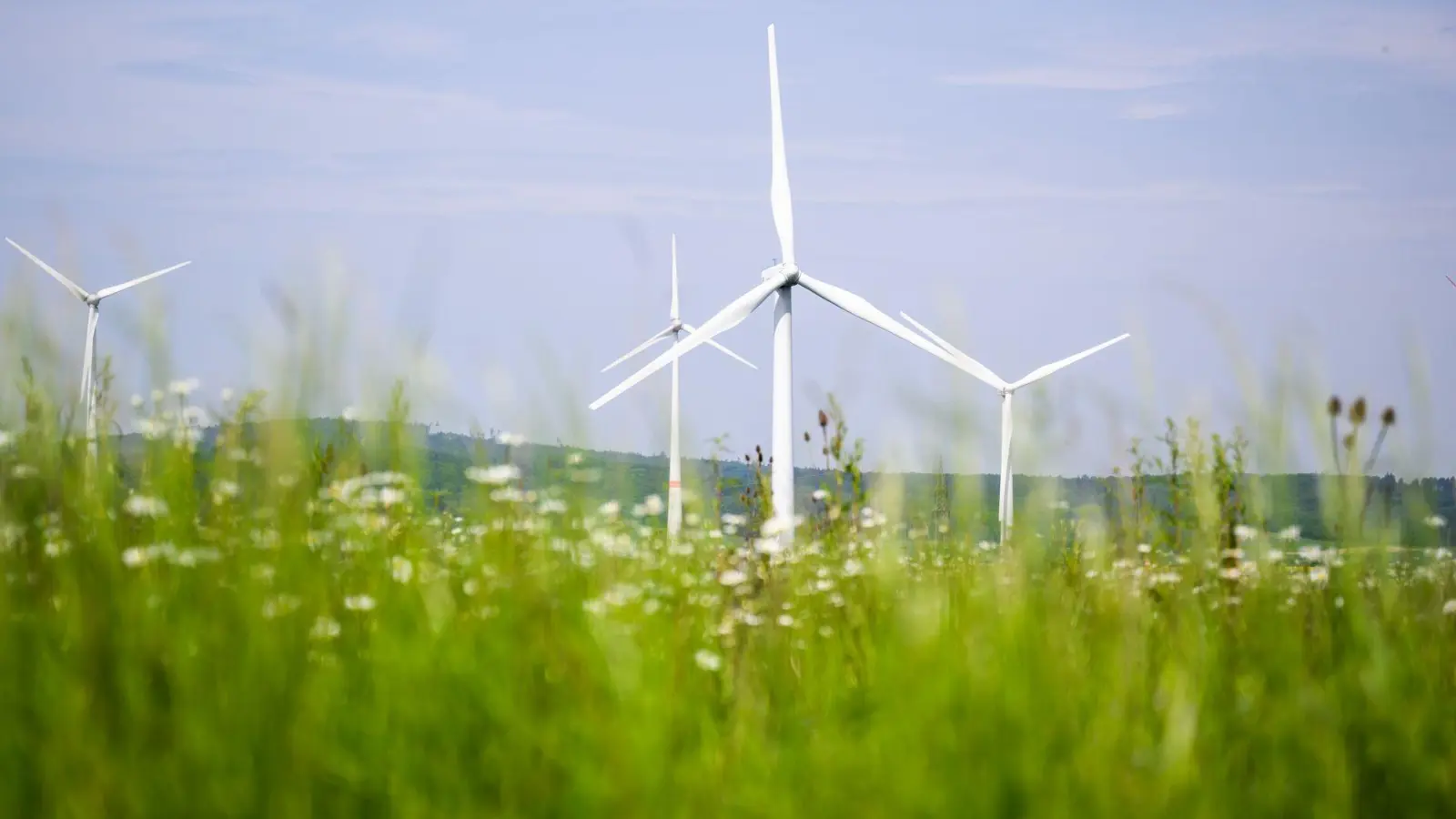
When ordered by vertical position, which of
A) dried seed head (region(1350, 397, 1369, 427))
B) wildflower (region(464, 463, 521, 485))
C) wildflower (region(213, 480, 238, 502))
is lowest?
wildflower (region(213, 480, 238, 502))

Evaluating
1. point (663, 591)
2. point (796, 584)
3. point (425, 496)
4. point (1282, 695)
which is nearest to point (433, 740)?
point (663, 591)

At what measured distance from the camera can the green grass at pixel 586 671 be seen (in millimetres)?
4359

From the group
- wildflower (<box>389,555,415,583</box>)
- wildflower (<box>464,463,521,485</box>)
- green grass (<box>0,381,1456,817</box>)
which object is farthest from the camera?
wildflower (<box>464,463,521,485</box>)

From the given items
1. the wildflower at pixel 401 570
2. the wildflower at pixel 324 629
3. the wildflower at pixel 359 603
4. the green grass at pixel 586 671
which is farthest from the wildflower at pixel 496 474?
the wildflower at pixel 324 629

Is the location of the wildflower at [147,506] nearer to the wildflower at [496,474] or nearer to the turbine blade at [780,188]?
the wildflower at [496,474]

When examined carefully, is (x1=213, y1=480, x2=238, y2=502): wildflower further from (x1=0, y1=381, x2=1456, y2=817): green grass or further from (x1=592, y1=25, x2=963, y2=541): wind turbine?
(x1=592, y1=25, x2=963, y2=541): wind turbine

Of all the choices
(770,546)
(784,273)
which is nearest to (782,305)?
(784,273)

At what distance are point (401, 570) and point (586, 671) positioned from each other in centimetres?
123

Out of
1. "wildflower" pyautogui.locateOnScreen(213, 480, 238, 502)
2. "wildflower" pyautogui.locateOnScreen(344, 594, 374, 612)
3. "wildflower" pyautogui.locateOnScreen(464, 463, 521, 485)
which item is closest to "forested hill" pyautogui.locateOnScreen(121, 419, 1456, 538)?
"wildflower" pyautogui.locateOnScreen(464, 463, 521, 485)

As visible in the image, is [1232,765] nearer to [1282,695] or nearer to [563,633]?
[1282,695]

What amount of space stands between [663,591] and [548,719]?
1.46 m

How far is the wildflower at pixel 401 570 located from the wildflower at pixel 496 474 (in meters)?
0.47

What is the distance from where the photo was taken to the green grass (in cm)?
436

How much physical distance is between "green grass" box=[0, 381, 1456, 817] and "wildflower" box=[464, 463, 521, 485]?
33 millimetres
